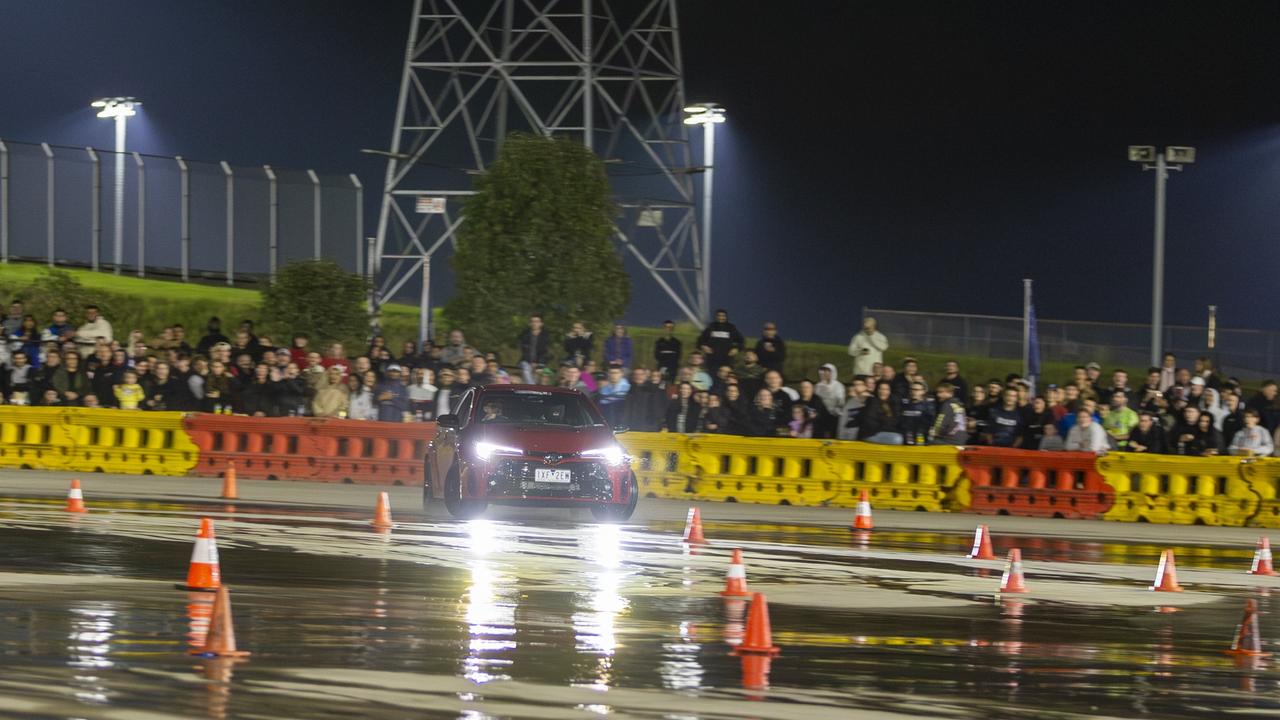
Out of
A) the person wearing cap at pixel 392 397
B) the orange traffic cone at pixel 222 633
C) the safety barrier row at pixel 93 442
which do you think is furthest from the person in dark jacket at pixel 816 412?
the orange traffic cone at pixel 222 633

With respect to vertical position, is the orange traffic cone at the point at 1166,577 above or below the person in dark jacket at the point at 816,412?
below

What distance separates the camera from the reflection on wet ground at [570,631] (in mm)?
8977

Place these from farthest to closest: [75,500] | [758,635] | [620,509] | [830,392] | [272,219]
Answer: [272,219] → [830,392] → [620,509] → [75,500] → [758,635]

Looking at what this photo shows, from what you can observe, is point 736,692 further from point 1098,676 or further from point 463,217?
point 463,217

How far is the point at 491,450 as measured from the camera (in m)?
19.5

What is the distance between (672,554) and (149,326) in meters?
30.8

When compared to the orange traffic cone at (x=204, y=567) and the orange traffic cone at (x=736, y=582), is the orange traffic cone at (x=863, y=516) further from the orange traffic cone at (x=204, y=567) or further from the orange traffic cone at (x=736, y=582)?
the orange traffic cone at (x=204, y=567)

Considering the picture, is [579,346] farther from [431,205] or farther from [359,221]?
[359,221]

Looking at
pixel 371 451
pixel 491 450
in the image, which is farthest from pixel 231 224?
pixel 491 450

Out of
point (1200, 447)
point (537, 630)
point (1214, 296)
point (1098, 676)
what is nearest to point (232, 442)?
point (1200, 447)

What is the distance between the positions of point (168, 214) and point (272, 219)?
8.05ft

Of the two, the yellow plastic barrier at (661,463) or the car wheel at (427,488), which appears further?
the yellow plastic barrier at (661,463)

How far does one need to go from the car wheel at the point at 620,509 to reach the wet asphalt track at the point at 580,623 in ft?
0.58

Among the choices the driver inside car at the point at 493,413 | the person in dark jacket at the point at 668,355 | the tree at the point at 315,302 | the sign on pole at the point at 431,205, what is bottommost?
the driver inside car at the point at 493,413
